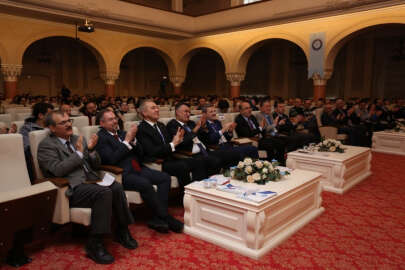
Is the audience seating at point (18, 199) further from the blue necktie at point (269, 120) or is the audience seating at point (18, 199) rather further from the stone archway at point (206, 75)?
the stone archway at point (206, 75)

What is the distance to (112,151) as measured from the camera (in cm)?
340

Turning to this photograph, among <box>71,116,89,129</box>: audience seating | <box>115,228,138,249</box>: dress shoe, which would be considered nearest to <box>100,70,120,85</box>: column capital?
<box>71,116,89,129</box>: audience seating

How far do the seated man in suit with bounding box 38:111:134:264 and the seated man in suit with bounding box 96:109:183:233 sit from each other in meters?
0.22

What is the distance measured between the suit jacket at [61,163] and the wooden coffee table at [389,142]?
6.82m

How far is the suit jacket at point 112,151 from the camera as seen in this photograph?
11.0 feet

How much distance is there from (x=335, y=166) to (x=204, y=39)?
11.0m

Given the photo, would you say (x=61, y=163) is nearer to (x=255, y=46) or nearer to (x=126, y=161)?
(x=126, y=161)

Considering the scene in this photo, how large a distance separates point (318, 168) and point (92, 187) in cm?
327

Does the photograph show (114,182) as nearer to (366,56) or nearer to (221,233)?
(221,233)

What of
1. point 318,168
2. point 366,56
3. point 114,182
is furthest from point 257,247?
point 366,56

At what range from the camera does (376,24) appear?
939cm

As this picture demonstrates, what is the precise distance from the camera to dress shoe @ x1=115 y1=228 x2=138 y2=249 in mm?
2971

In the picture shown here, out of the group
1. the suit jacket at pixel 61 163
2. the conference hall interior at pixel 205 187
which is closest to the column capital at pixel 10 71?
the conference hall interior at pixel 205 187

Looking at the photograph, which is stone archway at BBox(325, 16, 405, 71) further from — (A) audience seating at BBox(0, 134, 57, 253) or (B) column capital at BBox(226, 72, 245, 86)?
(A) audience seating at BBox(0, 134, 57, 253)
